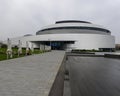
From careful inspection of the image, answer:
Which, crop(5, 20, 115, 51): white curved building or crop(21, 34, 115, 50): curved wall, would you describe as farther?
crop(5, 20, 115, 51): white curved building

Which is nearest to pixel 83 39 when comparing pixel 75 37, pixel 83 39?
pixel 83 39

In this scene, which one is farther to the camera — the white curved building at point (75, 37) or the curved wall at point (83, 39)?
the white curved building at point (75, 37)

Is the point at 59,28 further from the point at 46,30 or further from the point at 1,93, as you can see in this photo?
the point at 1,93

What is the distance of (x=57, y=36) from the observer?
213 feet

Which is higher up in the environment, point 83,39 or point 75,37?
point 75,37

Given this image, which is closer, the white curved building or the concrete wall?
the concrete wall

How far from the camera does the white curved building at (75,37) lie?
64.2 meters

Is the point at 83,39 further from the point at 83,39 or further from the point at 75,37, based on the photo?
the point at 75,37

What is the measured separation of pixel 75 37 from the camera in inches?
2527

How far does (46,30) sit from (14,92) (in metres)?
72.0

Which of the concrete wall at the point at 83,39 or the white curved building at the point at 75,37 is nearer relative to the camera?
the concrete wall at the point at 83,39

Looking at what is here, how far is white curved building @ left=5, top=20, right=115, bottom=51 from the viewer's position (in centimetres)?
6419

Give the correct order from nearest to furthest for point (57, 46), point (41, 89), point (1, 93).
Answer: point (1, 93), point (41, 89), point (57, 46)

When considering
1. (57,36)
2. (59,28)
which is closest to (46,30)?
(59,28)
